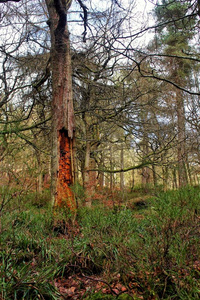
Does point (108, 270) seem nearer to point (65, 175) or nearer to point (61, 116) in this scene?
point (65, 175)

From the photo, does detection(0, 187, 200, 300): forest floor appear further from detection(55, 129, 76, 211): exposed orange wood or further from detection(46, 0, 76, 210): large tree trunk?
detection(46, 0, 76, 210): large tree trunk

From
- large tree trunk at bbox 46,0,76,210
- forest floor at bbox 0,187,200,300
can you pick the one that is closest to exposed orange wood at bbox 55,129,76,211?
large tree trunk at bbox 46,0,76,210

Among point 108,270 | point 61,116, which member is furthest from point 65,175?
point 108,270

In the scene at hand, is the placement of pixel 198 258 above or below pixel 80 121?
below

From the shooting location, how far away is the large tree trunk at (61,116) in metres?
4.73

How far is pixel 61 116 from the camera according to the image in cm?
501

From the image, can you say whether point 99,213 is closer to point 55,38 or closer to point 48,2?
point 55,38

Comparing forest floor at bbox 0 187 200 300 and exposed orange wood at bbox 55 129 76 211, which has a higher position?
exposed orange wood at bbox 55 129 76 211

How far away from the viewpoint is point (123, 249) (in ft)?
7.76

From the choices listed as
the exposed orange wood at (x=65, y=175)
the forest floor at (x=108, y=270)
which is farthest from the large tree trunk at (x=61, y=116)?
the forest floor at (x=108, y=270)

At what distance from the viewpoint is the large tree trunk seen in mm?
4727

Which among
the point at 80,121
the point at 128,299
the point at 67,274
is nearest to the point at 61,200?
the point at 67,274

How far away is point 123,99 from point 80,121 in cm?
326

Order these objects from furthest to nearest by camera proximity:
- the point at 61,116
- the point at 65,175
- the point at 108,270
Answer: the point at 61,116
the point at 65,175
the point at 108,270
